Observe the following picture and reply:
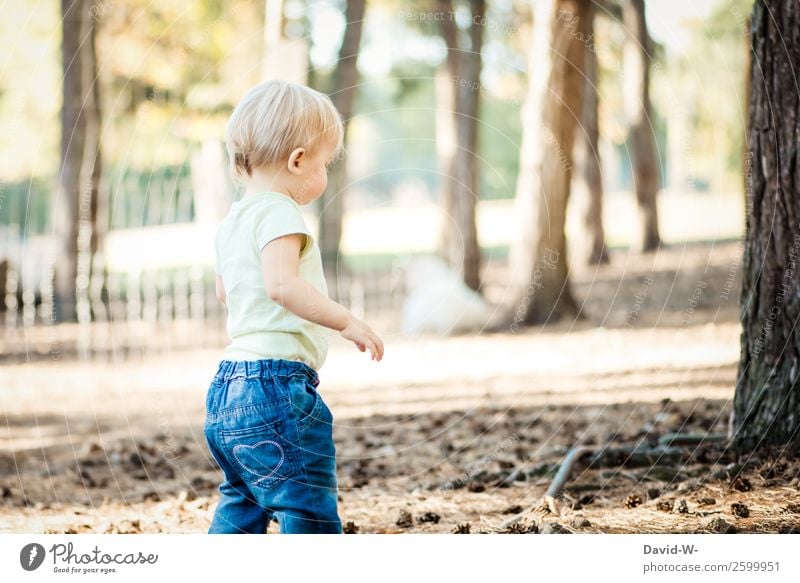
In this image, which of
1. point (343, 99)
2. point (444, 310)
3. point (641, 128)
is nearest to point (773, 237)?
point (444, 310)

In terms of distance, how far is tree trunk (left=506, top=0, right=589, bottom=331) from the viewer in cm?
814

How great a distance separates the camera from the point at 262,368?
2.65m

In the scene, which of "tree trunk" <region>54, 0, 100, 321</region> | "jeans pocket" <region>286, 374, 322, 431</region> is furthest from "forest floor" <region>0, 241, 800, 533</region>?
"tree trunk" <region>54, 0, 100, 321</region>

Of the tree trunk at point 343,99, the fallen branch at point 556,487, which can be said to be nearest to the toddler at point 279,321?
the fallen branch at point 556,487

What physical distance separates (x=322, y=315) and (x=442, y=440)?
93.3 inches

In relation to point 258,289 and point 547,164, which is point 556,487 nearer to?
point 258,289

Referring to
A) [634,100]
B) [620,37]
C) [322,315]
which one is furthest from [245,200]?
[620,37]

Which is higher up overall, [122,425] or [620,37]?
[620,37]

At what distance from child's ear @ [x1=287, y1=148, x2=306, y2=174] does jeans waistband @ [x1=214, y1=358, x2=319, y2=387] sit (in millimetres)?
510

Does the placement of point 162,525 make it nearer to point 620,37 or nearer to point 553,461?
point 553,461

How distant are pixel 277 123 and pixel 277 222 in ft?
0.92

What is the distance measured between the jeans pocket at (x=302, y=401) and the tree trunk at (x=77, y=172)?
7.30 meters

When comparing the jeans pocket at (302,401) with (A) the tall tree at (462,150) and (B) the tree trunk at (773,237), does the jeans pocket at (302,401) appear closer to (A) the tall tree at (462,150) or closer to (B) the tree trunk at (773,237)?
(B) the tree trunk at (773,237)

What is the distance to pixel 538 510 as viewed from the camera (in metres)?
3.52
